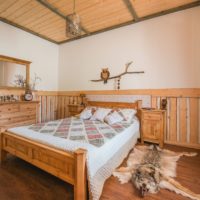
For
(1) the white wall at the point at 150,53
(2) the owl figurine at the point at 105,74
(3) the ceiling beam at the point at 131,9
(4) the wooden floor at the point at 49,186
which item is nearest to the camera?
(4) the wooden floor at the point at 49,186

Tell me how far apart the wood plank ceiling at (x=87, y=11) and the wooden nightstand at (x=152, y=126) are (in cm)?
217

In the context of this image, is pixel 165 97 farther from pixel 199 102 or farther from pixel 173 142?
pixel 173 142

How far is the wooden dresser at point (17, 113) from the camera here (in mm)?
3053

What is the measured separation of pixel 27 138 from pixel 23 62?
2630 millimetres

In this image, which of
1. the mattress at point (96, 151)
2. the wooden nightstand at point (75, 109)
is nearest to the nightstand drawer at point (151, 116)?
the mattress at point (96, 151)

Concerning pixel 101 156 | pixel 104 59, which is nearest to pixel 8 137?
pixel 101 156

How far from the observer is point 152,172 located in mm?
1806

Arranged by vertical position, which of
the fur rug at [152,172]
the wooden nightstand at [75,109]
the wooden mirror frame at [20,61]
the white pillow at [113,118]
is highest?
the wooden mirror frame at [20,61]

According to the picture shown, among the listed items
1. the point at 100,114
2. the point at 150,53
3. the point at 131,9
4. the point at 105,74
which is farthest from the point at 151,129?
the point at 131,9

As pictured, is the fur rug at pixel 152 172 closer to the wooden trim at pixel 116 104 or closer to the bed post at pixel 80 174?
the bed post at pixel 80 174

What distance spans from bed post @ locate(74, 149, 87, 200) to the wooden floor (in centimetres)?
27

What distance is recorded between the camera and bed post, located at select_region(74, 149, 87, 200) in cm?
132

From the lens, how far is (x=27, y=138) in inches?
76.0

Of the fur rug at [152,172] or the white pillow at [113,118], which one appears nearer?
the fur rug at [152,172]
